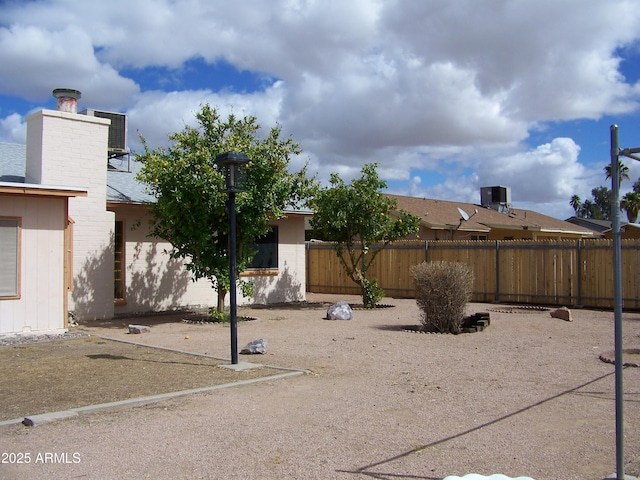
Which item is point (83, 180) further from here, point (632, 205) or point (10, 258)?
point (632, 205)

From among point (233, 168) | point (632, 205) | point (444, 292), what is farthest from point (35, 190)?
point (632, 205)

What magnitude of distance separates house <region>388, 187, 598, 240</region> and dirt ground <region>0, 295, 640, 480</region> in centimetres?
1705

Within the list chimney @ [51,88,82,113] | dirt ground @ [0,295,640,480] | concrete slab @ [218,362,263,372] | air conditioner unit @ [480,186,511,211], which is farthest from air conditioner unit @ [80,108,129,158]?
air conditioner unit @ [480,186,511,211]

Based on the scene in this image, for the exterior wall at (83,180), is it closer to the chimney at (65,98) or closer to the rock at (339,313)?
the chimney at (65,98)

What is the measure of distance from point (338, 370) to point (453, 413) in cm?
257

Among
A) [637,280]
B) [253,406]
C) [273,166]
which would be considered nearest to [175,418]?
[253,406]

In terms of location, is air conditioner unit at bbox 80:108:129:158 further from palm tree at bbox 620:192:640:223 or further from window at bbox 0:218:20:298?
palm tree at bbox 620:192:640:223

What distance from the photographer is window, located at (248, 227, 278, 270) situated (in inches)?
757

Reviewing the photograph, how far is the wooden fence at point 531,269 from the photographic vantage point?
60.0 ft

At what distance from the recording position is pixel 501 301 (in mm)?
20547

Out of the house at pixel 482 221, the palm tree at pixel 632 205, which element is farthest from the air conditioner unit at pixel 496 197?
the palm tree at pixel 632 205

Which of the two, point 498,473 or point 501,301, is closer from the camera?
point 498,473

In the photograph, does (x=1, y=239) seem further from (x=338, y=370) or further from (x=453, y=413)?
(x=453, y=413)

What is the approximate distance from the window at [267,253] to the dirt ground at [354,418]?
7.86 m
